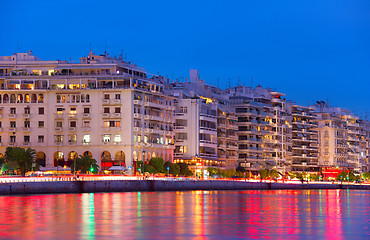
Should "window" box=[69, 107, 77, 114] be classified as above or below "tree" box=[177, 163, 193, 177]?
above

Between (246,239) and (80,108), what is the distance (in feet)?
320

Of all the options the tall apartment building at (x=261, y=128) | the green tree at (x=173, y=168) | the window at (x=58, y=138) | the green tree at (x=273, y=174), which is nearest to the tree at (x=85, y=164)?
the window at (x=58, y=138)

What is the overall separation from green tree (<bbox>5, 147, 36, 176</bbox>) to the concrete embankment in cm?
2287

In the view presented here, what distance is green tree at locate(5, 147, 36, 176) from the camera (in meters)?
122

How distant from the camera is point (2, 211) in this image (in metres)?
59.2

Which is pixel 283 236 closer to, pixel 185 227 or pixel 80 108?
pixel 185 227

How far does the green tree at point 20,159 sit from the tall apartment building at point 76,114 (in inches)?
341

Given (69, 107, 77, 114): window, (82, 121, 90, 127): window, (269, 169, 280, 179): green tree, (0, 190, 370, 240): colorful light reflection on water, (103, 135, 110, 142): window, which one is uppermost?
(69, 107, 77, 114): window

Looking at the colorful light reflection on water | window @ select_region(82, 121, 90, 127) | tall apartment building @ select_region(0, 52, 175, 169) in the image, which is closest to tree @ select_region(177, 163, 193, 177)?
tall apartment building @ select_region(0, 52, 175, 169)

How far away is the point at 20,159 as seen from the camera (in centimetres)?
12269

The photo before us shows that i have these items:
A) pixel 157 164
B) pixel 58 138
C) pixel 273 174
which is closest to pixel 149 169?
pixel 157 164

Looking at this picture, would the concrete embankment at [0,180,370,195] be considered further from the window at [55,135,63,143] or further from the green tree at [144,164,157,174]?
the window at [55,135,63,143]

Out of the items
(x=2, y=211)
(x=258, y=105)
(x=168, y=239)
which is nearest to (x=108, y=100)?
(x=258, y=105)

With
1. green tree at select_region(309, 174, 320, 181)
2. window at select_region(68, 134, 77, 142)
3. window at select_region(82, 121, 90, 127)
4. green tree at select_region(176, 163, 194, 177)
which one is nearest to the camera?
window at select_region(68, 134, 77, 142)
